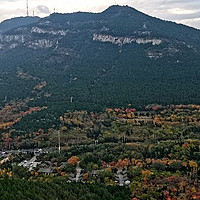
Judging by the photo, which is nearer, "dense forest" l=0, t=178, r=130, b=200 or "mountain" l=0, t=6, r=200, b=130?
"dense forest" l=0, t=178, r=130, b=200

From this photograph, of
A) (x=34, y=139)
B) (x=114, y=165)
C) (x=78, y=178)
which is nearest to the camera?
(x=78, y=178)

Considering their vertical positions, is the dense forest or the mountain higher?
the mountain

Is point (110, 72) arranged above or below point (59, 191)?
above

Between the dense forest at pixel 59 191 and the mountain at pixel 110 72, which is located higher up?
the mountain at pixel 110 72

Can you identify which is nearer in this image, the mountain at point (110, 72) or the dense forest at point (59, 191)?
the dense forest at point (59, 191)

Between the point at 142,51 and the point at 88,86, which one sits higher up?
the point at 142,51

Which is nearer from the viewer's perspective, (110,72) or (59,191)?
(59,191)

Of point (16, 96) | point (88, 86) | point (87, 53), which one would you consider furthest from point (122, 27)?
point (16, 96)

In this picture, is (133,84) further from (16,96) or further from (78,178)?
(78,178)
